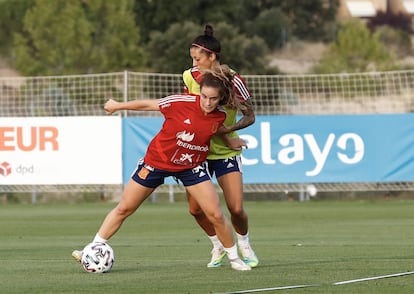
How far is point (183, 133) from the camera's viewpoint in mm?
10766

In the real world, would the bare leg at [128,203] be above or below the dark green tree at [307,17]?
above

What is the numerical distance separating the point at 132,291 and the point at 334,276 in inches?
77.0

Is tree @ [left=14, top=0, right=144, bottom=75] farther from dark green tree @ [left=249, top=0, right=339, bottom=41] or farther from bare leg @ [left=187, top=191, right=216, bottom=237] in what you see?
bare leg @ [left=187, top=191, right=216, bottom=237]

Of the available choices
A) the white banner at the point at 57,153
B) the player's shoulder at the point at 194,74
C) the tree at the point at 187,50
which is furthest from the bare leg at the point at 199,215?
the tree at the point at 187,50

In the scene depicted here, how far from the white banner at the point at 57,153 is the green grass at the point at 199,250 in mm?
687

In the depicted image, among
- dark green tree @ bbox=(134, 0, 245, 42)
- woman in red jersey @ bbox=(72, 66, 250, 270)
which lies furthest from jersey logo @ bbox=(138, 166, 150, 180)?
dark green tree @ bbox=(134, 0, 245, 42)

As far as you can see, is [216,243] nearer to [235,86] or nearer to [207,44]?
[235,86]

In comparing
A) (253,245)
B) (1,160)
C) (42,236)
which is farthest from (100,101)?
(253,245)

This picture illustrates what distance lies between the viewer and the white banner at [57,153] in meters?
25.1

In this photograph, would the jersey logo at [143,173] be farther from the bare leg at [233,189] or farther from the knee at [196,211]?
the knee at [196,211]

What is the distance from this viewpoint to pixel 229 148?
1152cm

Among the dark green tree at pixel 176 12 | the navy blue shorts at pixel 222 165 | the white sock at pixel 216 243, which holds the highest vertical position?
the navy blue shorts at pixel 222 165

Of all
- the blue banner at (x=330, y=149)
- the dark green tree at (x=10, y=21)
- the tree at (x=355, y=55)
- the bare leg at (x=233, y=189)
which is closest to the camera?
the bare leg at (x=233, y=189)

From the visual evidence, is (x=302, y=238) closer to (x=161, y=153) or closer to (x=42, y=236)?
(x=42, y=236)
